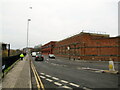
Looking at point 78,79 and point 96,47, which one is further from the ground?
point 96,47

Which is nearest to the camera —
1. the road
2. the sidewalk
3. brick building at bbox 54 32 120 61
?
A: the sidewalk

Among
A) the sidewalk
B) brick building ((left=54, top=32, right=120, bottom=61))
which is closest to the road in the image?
the sidewalk

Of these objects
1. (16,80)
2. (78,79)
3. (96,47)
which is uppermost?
(96,47)

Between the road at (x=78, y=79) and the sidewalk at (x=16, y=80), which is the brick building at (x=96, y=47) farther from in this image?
the sidewalk at (x=16, y=80)

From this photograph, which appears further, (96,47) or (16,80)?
(96,47)

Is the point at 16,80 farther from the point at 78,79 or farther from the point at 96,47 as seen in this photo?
the point at 96,47

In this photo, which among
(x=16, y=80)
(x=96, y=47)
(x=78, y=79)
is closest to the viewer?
(x=16, y=80)

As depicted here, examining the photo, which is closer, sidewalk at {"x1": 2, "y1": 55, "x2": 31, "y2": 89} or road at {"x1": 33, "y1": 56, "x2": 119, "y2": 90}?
sidewalk at {"x1": 2, "y1": 55, "x2": 31, "y2": 89}

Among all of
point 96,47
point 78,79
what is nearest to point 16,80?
point 78,79

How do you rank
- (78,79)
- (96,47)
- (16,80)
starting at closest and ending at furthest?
(16,80) < (78,79) < (96,47)

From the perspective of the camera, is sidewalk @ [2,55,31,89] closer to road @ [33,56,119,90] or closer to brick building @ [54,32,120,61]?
road @ [33,56,119,90]

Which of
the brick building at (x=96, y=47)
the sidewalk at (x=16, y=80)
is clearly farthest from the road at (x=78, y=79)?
the brick building at (x=96, y=47)

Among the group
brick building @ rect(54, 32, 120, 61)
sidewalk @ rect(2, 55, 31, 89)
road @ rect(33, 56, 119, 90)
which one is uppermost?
brick building @ rect(54, 32, 120, 61)

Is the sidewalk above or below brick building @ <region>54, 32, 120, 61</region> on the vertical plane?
below
